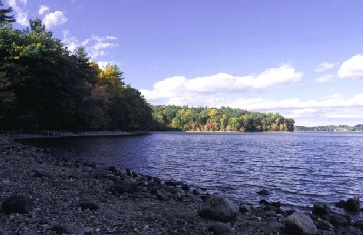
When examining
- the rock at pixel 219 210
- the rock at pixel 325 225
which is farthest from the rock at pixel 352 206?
the rock at pixel 219 210

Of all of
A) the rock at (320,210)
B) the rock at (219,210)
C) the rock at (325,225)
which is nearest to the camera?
the rock at (219,210)

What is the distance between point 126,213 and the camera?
1215cm

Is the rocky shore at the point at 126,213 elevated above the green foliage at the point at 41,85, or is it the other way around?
the green foliage at the point at 41,85

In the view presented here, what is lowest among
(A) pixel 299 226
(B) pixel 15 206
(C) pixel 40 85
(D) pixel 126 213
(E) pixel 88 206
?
(A) pixel 299 226

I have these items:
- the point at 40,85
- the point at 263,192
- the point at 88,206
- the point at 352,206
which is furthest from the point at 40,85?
the point at 352,206

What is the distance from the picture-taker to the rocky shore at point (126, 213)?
984 centimetres

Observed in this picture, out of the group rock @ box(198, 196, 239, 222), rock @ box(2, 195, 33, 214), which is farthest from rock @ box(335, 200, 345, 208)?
rock @ box(2, 195, 33, 214)

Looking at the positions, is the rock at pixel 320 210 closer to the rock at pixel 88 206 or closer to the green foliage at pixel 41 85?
the rock at pixel 88 206

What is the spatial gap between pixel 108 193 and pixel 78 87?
58.2 metres

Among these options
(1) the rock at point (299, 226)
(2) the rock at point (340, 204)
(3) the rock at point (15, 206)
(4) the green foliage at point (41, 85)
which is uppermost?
(4) the green foliage at point (41, 85)

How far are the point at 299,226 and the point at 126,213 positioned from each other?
651cm

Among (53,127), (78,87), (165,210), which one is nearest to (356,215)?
(165,210)

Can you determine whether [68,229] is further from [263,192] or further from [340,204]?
[340,204]

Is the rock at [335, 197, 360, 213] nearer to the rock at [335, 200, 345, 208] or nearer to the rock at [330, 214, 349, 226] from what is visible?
the rock at [335, 200, 345, 208]
